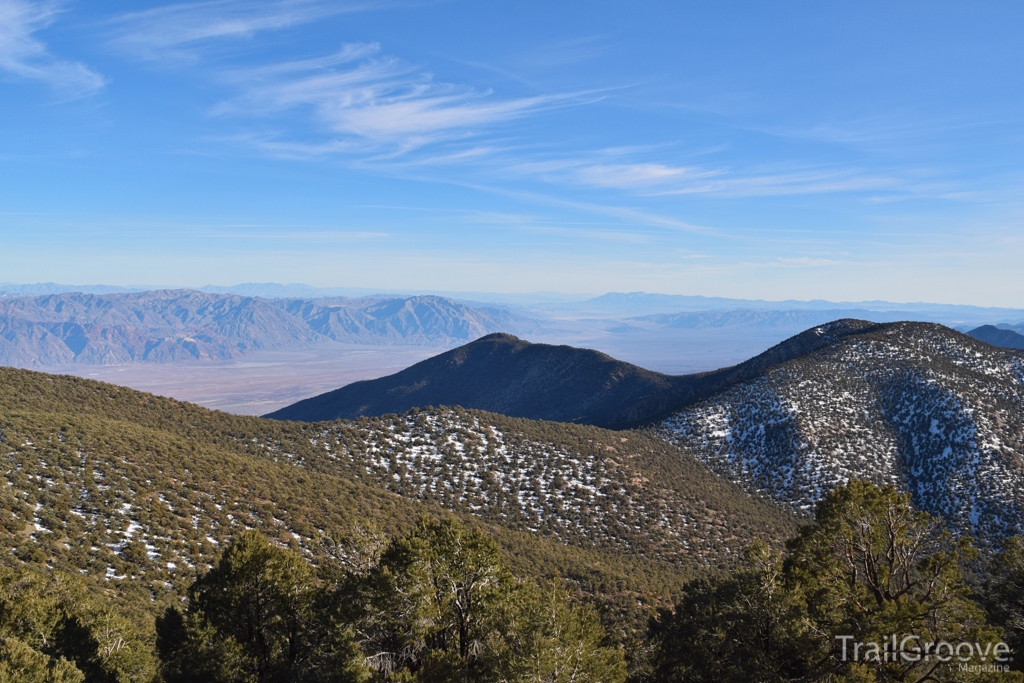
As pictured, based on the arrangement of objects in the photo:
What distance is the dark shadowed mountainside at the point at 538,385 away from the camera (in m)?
108

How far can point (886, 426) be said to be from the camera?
67688mm

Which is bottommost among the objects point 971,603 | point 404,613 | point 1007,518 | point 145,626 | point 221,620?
point 1007,518

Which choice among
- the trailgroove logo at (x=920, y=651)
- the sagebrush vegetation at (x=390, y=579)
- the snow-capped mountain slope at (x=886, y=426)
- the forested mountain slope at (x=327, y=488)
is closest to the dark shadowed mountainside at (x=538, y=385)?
the snow-capped mountain slope at (x=886, y=426)

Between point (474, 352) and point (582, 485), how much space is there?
12943cm

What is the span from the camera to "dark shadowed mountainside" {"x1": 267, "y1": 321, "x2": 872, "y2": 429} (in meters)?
108

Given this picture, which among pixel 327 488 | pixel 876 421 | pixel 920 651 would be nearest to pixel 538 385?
pixel 876 421

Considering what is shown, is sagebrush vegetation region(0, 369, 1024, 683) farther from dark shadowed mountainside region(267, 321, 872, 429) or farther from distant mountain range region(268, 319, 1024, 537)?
dark shadowed mountainside region(267, 321, 872, 429)

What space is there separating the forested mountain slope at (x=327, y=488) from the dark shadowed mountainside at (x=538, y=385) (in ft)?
156

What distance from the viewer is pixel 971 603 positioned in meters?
15.1

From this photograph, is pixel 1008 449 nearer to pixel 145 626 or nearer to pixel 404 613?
pixel 404 613

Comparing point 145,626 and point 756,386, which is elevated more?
point 756,386

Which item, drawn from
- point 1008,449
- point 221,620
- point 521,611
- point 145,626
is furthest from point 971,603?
point 1008,449

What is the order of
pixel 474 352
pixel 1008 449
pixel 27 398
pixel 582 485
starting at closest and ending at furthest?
pixel 27 398, pixel 582 485, pixel 1008 449, pixel 474 352

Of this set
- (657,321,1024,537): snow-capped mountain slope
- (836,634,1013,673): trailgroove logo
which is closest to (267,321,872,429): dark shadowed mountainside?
(657,321,1024,537): snow-capped mountain slope
